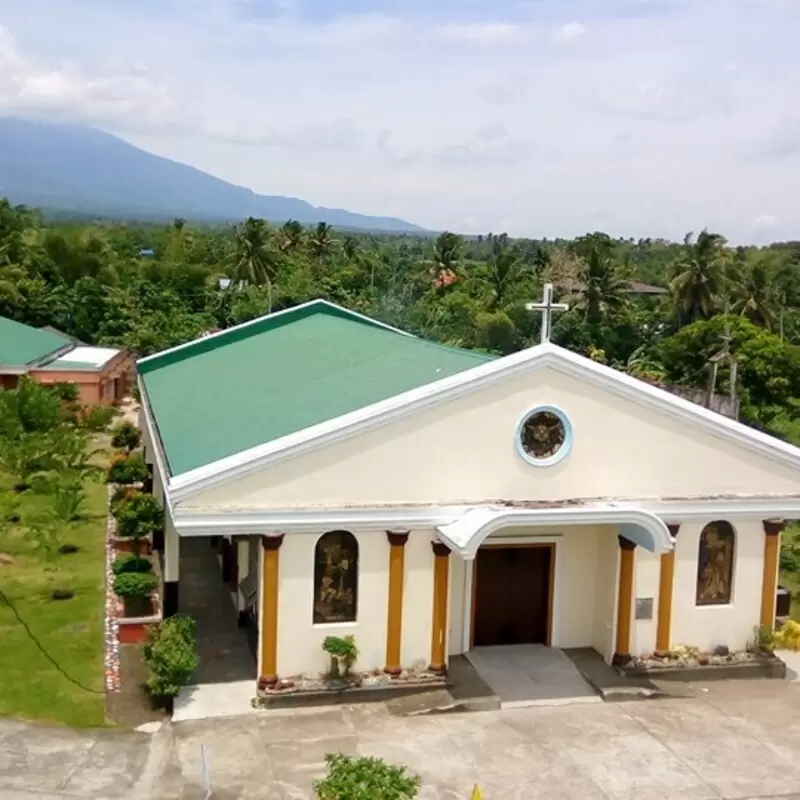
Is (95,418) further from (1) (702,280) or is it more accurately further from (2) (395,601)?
(1) (702,280)

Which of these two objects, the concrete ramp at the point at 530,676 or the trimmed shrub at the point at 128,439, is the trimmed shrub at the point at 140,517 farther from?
the trimmed shrub at the point at 128,439

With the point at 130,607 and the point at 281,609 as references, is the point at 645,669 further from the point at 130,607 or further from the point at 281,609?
the point at 130,607

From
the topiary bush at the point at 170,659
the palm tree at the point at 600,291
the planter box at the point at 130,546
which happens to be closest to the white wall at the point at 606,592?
the topiary bush at the point at 170,659

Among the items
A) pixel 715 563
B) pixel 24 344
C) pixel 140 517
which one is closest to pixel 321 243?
pixel 24 344

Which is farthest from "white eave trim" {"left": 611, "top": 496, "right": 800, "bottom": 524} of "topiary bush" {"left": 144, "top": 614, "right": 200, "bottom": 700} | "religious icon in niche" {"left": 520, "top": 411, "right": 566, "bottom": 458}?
"topiary bush" {"left": 144, "top": 614, "right": 200, "bottom": 700}

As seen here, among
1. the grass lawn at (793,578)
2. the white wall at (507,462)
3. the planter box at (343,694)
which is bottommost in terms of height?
the grass lawn at (793,578)
